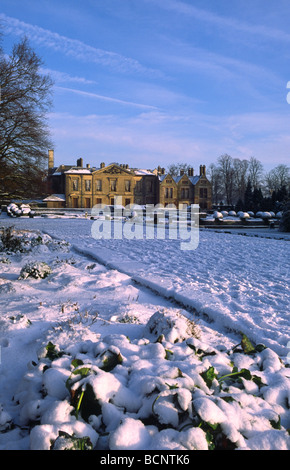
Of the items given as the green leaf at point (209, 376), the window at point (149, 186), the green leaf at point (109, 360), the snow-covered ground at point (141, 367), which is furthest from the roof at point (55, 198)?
the green leaf at point (209, 376)

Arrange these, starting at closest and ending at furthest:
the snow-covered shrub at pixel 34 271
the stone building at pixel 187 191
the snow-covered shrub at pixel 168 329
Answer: the snow-covered shrub at pixel 168 329, the snow-covered shrub at pixel 34 271, the stone building at pixel 187 191

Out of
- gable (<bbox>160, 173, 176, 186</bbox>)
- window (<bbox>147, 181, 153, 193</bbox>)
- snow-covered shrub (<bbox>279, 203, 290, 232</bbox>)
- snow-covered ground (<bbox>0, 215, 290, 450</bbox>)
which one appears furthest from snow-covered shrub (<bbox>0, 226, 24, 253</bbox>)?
window (<bbox>147, 181, 153, 193</bbox>)

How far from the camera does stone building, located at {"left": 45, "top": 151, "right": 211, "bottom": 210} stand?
52.0m

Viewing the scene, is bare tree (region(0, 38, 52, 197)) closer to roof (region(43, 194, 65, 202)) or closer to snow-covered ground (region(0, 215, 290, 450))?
snow-covered ground (region(0, 215, 290, 450))

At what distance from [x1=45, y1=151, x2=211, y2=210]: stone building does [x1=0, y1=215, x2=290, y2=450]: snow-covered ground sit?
156 ft

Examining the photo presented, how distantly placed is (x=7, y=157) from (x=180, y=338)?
1405cm

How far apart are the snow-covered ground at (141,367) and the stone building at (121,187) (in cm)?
4755

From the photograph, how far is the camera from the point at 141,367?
2629 millimetres

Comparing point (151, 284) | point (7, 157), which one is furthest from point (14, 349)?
point (7, 157)

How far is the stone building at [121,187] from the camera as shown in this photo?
51969 mm

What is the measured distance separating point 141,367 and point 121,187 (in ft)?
171

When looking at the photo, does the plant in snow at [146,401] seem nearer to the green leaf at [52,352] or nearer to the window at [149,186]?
the green leaf at [52,352]
